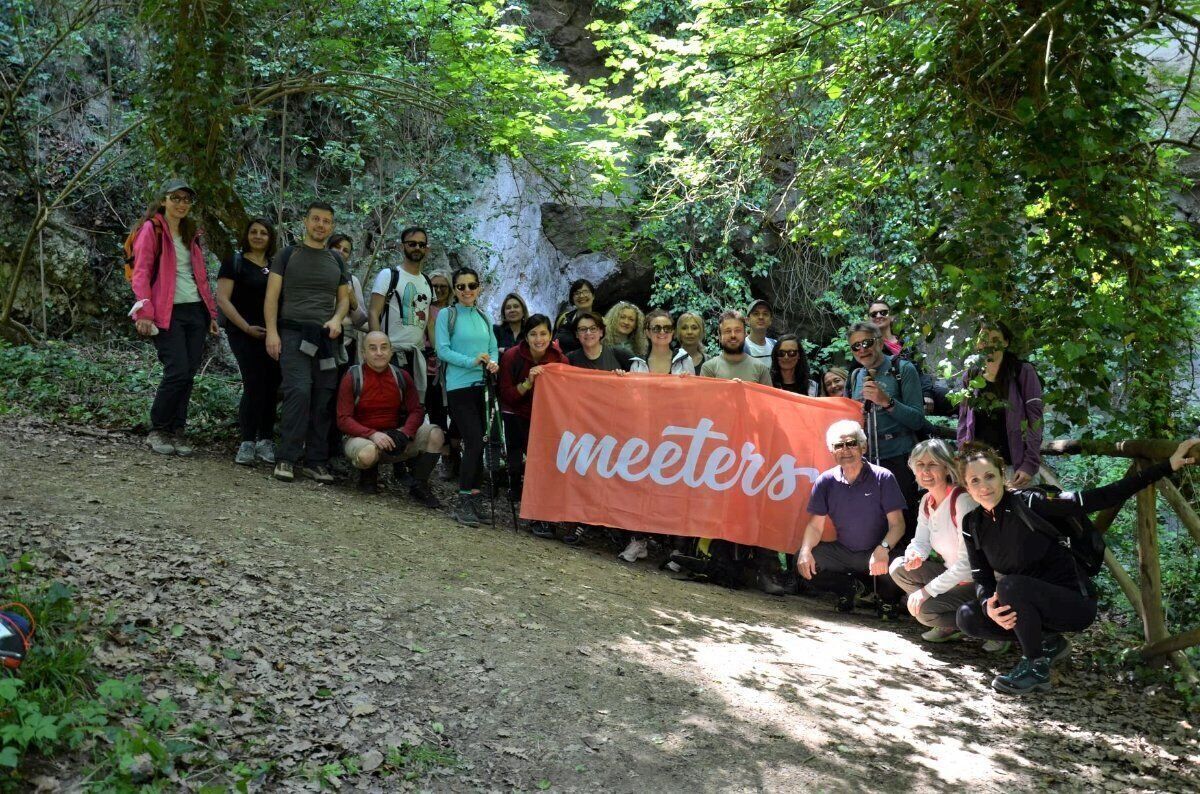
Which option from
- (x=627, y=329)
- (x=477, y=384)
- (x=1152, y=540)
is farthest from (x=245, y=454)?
(x=1152, y=540)

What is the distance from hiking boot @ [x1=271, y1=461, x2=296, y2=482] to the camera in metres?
7.19

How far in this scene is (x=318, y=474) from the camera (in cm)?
743

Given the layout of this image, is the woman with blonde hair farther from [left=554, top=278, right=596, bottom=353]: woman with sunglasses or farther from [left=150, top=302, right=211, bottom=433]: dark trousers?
[left=150, top=302, right=211, bottom=433]: dark trousers

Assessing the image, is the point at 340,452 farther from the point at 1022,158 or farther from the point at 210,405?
the point at 1022,158

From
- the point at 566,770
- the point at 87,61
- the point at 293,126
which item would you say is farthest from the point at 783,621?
the point at 87,61

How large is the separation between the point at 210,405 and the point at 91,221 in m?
6.21

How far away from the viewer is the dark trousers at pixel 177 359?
7059 millimetres

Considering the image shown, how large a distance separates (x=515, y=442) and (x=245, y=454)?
→ 7.21 feet

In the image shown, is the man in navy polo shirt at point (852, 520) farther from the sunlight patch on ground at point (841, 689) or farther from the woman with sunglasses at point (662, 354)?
the woman with sunglasses at point (662, 354)

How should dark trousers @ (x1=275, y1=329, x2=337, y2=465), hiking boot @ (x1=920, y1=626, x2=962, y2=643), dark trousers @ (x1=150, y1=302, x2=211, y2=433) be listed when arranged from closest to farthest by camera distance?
hiking boot @ (x1=920, y1=626, x2=962, y2=643), dark trousers @ (x1=150, y1=302, x2=211, y2=433), dark trousers @ (x1=275, y1=329, x2=337, y2=465)

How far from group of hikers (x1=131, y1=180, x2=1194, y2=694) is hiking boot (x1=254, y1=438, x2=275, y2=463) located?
0.02m

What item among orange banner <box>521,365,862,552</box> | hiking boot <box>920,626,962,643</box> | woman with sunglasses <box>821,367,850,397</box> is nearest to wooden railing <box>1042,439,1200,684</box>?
hiking boot <box>920,626,962,643</box>

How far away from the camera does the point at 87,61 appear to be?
13.6 metres

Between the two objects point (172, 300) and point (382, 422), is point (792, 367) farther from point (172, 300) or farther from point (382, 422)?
point (172, 300)
